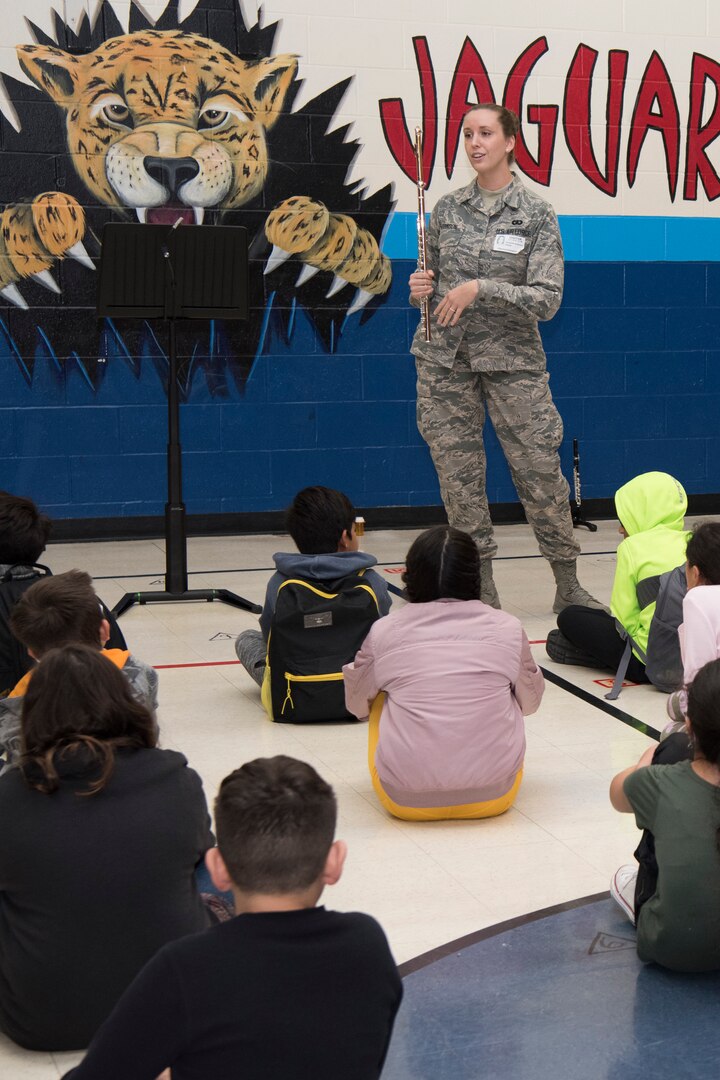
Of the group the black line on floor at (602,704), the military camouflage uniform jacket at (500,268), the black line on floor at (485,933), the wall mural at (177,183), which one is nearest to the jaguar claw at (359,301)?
the wall mural at (177,183)

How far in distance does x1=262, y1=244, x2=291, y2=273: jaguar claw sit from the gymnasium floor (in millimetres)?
2462

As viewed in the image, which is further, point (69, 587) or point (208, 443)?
point (208, 443)

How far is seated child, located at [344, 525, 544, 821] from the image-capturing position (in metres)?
2.93

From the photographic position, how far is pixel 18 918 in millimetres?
2006

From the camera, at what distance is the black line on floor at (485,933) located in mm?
2338

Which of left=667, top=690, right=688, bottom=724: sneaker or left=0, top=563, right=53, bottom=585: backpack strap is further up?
left=0, top=563, right=53, bottom=585: backpack strap

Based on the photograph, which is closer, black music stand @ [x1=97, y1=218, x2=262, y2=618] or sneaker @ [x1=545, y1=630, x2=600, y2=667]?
A: sneaker @ [x1=545, y1=630, x2=600, y2=667]

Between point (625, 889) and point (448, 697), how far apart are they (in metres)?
0.62

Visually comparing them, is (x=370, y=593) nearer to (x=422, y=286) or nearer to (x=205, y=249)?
(x=422, y=286)

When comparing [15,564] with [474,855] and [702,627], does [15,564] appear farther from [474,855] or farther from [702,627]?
[702,627]

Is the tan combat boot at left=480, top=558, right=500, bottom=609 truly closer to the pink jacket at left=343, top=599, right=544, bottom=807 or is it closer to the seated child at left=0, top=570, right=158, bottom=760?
the pink jacket at left=343, top=599, right=544, bottom=807

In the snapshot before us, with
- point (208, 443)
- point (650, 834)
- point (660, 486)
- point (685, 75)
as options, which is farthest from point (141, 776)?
point (685, 75)

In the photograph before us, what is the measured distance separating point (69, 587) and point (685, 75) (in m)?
5.87

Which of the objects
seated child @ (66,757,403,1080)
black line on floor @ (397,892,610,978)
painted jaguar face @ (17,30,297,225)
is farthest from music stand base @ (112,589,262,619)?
seated child @ (66,757,403,1080)
